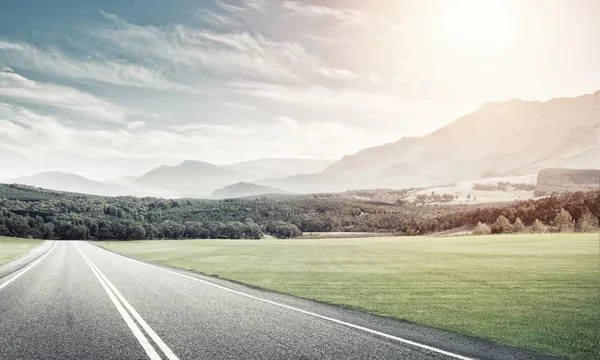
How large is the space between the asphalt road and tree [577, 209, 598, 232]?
10320 cm

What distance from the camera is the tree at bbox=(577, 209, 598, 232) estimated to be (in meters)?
99.2

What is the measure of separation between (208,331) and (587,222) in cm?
11204

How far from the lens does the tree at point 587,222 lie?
325 ft

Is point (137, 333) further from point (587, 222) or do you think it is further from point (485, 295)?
point (587, 222)

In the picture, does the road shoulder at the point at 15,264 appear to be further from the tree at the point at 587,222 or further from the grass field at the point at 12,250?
the tree at the point at 587,222

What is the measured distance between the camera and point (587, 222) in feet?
331

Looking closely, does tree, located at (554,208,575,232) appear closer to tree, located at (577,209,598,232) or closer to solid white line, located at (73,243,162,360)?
tree, located at (577,209,598,232)

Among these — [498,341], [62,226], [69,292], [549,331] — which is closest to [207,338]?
[498,341]

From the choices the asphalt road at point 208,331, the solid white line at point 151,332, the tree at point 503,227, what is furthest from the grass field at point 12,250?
the tree at point 503,227

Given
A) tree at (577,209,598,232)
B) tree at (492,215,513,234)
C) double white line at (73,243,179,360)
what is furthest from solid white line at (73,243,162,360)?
tree at (492,215,513,234)

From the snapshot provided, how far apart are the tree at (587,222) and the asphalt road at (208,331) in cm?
10320

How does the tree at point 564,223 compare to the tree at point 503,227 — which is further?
the tree at point 503,227

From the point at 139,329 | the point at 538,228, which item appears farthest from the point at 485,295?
the point at 538,228

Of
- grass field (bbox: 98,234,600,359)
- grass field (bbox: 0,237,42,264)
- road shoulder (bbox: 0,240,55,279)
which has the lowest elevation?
grass field (bbox: 0,237,42,264)
